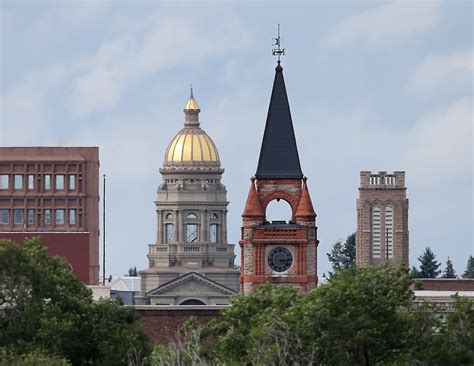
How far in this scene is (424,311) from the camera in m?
131

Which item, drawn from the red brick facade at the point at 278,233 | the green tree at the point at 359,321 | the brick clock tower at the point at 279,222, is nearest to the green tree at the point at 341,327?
the green tree at the point at 359,321

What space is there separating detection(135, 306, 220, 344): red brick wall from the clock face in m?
25.1

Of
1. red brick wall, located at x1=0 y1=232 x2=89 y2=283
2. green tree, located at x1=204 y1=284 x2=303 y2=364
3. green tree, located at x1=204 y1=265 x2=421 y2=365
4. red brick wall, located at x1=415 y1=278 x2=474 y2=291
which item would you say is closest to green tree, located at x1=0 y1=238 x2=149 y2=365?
green tree, located at x1=204 y1=284 x2=303 y2=364

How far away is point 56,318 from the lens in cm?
13112

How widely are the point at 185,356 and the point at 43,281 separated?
13.7 meters

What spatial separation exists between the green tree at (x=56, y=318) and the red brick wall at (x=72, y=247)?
52.9 metres

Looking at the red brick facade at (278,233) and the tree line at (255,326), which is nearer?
the tree line at (255,326)

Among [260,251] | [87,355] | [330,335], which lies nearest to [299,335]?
[330,335]

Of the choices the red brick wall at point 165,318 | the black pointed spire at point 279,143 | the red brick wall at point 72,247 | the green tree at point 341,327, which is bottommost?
the green tree at point 341,327

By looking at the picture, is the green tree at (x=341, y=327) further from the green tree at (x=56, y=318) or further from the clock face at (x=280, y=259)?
the clock face at (x=280, y=259)

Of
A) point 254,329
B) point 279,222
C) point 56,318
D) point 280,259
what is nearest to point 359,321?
point 254,329

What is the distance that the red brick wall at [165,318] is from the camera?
486ft

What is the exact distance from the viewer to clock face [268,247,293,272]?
583 ft

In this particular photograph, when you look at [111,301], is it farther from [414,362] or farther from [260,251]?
[260,251]
